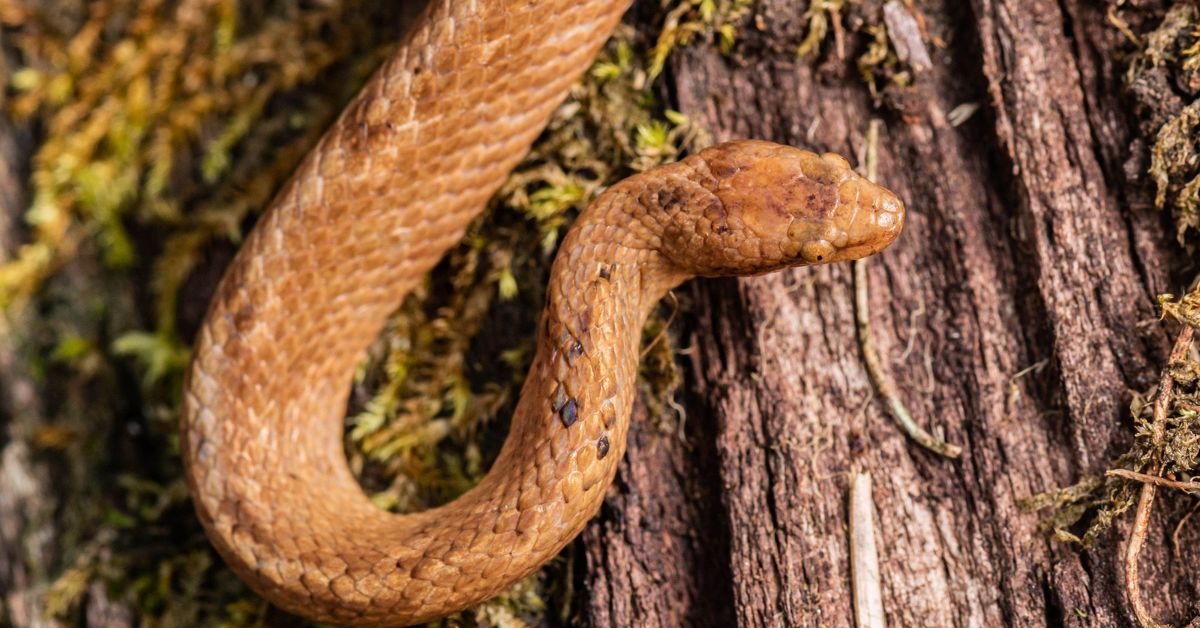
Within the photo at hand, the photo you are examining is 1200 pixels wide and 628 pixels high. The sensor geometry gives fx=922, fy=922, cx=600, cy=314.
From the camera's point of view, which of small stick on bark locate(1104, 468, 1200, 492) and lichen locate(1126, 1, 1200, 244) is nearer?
small stick on bark locate(1104, 468, 1200, 492)

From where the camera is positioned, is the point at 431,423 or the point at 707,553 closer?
the point at 707,553

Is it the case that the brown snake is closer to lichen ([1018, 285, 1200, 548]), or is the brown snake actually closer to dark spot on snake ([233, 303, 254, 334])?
dark spot on snake ([233, 303, 254, 334])

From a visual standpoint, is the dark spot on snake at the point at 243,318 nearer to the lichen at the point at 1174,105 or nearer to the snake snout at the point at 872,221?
the snake snout at the point at 872,221

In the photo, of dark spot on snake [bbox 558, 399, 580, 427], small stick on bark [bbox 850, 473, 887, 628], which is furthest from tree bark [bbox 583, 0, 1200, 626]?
dark spot on snake [bbox 558, 399, 580, 427]

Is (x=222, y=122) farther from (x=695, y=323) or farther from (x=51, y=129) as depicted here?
(x=695, y=323)

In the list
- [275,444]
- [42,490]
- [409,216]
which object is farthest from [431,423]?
[42,490]

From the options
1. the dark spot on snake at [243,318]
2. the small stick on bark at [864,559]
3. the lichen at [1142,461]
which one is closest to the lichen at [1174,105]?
the lichen at [1142,461]
